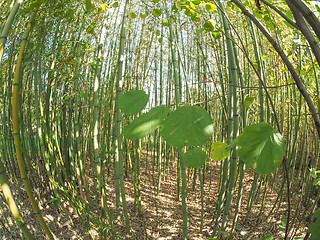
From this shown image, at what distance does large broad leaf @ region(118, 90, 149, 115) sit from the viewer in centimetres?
38

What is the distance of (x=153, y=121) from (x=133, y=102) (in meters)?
0.07

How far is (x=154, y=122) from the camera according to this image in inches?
13.2

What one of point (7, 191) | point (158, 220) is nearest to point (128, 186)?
point (158, 220)

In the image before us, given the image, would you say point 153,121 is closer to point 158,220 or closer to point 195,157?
point 195,157

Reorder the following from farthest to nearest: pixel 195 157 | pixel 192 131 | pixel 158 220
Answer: pixel 158 220 → pixel 195 157 → pixel 192 131

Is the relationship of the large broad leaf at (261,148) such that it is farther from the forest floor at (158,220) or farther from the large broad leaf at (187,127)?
the forest floor at (158,220)

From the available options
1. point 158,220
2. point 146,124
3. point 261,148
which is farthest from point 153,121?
point 158,220

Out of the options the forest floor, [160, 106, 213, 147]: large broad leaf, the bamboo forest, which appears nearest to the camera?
[160, 106, 213, 147]: large broad leaf

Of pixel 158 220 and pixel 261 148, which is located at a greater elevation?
pixel 261 148

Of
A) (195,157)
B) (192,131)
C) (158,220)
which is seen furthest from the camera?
(158,220)

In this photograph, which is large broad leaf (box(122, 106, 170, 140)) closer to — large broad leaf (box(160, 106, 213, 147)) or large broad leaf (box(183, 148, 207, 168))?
large broad leaf (box(160, 106, 213, 147))

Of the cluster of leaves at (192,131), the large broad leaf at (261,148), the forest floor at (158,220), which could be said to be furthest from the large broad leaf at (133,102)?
the forest floor at (158,220)

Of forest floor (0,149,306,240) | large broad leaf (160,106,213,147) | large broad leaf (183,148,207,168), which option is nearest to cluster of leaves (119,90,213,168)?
large broad leaf (160,106,213,147)

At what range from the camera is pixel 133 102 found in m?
0.39
